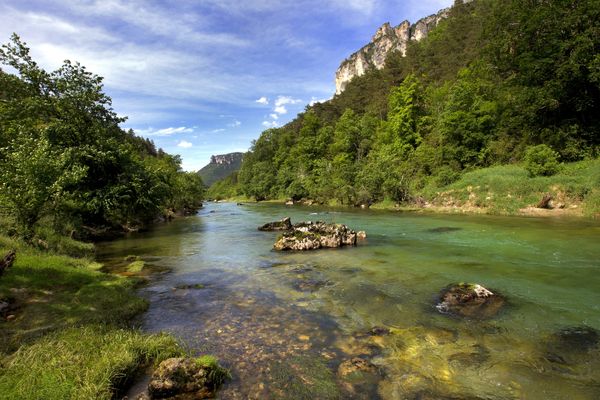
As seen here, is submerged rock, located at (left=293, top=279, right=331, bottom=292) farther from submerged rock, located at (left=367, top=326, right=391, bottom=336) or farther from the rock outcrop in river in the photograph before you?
the rock outcrop in river

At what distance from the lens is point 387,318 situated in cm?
1020

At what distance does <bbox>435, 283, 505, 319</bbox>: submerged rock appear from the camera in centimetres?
1041

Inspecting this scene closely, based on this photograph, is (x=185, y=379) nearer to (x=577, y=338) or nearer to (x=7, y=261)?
(x=7, y=261)

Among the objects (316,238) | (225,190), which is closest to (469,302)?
(316,238)

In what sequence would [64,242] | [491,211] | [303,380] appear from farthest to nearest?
1. [491,211]
2. [64,242]
3. [303,380]

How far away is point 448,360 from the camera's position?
25.0ft

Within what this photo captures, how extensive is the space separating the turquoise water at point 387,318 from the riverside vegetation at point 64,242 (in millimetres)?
1673

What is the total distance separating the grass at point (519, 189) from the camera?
31.3 meters

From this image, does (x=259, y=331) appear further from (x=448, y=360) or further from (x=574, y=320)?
(x=574, y=320)

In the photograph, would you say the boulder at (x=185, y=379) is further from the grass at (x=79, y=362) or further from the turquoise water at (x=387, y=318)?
the grass at (x=79, y=362)

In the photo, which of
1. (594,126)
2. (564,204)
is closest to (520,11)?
(594,126)

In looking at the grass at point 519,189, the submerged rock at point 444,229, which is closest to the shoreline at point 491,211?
the grass at point 519,189

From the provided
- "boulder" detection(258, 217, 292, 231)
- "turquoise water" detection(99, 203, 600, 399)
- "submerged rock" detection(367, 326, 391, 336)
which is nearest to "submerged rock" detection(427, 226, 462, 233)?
"turquoise water" detection(99, 203, 600, 399)

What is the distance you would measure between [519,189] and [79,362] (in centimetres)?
4135
